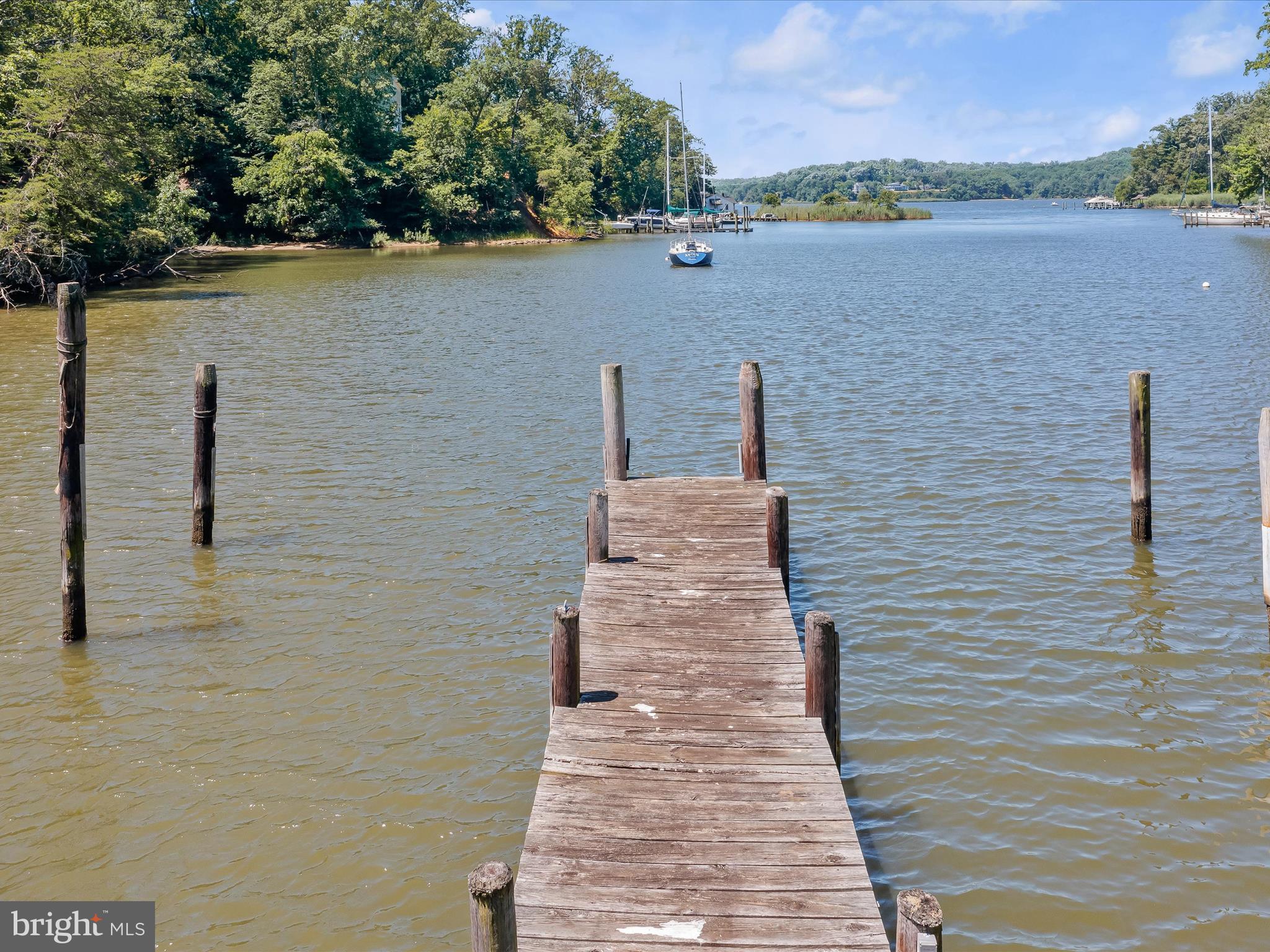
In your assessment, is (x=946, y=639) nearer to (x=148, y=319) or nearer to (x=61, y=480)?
(x=61, y=480)

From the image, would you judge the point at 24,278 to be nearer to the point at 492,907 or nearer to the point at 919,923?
the point at 492,907

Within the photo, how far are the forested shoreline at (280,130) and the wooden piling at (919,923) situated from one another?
38.1 metres

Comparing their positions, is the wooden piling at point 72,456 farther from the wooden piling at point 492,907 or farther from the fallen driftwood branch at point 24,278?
the fallen driftwood branch at point 24,278

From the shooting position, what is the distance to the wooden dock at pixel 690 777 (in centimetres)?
563

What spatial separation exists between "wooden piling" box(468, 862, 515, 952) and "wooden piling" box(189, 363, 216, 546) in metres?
9.83

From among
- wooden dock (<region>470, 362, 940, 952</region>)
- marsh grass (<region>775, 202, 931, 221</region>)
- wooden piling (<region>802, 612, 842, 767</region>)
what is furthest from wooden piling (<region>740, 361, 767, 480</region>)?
marsh grass (<region>775, 202, 931, 221</region>)

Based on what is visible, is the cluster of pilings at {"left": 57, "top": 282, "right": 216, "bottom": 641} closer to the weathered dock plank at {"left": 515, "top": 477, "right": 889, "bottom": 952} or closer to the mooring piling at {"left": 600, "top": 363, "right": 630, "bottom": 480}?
the weathered dock plank at {"left": 515, "top": 477, "right": 889, "bottom": 952}

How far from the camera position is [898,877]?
7449mm

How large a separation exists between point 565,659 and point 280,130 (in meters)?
68.9

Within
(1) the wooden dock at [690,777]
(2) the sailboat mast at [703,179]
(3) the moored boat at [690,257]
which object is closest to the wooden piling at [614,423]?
(1) the wooden dock at [690,777]

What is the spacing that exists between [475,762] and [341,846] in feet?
4.77

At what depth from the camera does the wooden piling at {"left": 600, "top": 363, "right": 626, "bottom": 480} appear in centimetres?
1347

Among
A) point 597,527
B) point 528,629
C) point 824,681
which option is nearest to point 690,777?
point 824,681

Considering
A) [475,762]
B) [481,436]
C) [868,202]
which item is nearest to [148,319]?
[481,436]
